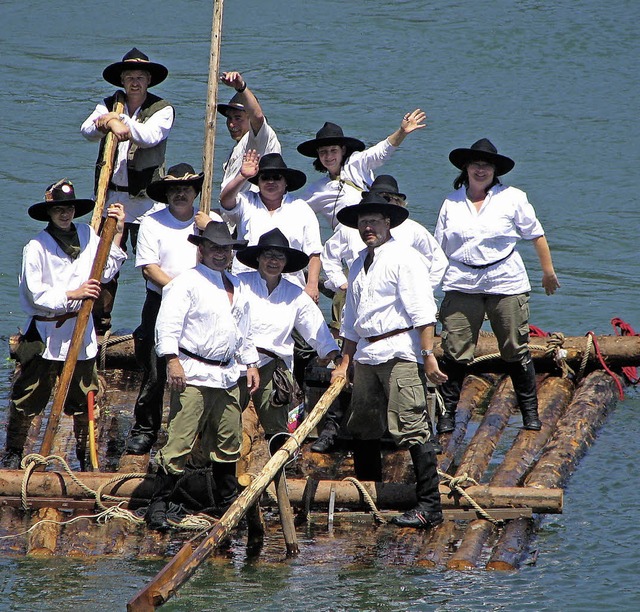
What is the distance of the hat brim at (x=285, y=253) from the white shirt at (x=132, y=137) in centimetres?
137

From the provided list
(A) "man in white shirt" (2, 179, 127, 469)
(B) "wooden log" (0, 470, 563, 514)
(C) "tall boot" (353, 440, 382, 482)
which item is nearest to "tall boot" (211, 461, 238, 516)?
(B) "wooden log" (0, 470, 563, 514)

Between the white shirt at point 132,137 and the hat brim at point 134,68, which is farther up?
the hat brim at point 134,68

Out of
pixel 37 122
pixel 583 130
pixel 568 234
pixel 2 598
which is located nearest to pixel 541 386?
pixel 2 598

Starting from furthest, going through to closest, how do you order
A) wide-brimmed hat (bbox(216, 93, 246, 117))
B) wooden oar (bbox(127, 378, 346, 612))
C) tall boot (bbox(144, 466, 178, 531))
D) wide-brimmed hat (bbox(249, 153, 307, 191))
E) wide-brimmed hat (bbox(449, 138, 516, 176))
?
1. wide-brimmed hat (bbox(216, 93, 246, 117))
2. wide-brimmed hat (bbox(449, 138, 516, 176))
3. wide-brimmed hat (bbox(249, 153, 307, 191))
4. tall boot (bbox(144, 466, 178, 531))
5. wooden oar (bbox(127, 378, 346, 612))

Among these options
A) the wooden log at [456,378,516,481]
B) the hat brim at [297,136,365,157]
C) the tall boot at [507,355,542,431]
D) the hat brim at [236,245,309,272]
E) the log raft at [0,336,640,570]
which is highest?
the hat brim at [297,136,365,157]

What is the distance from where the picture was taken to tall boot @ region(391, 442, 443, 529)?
28.0ft

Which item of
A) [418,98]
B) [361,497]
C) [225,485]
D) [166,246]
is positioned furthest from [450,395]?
[418,98]

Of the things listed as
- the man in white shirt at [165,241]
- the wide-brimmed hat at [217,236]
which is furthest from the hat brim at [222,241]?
the man in white shirt at [165,241]

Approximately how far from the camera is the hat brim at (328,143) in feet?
34.5

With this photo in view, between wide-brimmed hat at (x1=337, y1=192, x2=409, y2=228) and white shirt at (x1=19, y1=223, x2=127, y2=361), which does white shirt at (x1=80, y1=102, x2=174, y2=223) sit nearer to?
white shirt at (x1=19, y1=223, x2=127, y2=361)

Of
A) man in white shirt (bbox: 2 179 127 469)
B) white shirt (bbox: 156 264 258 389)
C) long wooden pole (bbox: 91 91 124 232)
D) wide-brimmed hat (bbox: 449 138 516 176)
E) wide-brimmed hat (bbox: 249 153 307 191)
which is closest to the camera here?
white shirt (bbox: 156 264 258 389)

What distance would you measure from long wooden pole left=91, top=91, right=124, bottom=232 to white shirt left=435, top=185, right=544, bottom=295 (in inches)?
103

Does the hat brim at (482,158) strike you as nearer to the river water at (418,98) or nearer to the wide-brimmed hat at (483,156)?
the wide-brimmed hat at (483,156)

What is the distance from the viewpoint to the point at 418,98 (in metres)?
24.9
